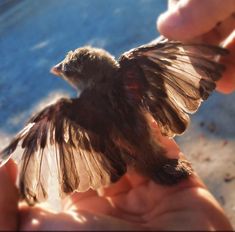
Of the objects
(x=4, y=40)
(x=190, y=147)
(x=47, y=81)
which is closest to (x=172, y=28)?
(x=190, y=147)

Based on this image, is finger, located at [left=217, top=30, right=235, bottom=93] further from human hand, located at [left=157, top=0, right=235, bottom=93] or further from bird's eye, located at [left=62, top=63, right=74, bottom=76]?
bird's eye, located at [left=62, top=63, right=74, bottom=76]

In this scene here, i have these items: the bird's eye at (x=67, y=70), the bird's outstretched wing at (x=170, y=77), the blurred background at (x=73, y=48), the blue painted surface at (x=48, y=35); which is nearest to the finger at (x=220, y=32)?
the bird's outstretched wing at (x=170, y=77)

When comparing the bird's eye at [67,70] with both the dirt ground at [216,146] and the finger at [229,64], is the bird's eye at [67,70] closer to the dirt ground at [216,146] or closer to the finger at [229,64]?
the finger at [229,64]

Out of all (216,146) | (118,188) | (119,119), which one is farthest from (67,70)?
(216,146)

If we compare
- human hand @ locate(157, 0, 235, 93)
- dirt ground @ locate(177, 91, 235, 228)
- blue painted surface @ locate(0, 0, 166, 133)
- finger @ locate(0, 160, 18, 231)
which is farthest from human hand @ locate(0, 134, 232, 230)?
blue painted surface @ locate(0, 0, 166, 133)

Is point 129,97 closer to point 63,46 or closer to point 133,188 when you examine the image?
point 133,188

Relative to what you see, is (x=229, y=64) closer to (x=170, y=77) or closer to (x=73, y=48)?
(x=170, y=77)
